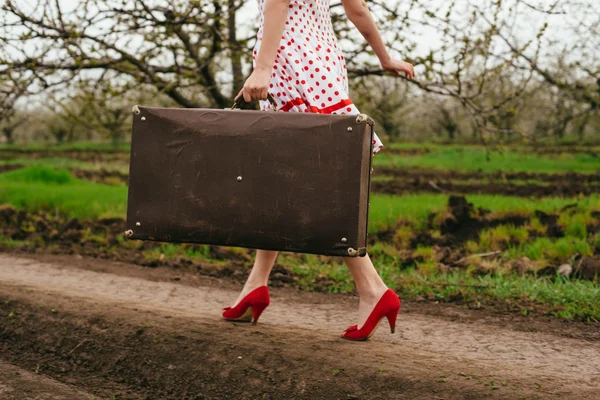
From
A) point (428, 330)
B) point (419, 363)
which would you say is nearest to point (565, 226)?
point (428, 330)

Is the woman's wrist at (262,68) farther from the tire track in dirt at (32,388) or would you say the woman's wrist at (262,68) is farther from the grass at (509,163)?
the grass at (509,163)

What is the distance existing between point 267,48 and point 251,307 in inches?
55.9

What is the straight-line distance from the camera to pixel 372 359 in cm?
315

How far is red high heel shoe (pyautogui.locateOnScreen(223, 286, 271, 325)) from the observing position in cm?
378

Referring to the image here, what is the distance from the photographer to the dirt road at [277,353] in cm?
294

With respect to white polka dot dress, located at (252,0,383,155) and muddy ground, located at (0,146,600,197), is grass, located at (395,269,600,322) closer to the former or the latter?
white polka dot dress, located at (252,0,383,155)

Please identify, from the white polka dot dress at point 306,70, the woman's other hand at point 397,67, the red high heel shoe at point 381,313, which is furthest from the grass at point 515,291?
the white polka dot dress at point 306,70

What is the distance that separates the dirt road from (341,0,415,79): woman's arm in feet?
4.30

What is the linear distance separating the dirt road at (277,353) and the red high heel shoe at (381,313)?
61 millimetres

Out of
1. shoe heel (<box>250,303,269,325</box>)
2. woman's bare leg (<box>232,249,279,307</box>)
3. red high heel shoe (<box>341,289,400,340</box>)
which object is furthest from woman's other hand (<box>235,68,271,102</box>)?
shoe heel (<box>250,303,269,325</box>)

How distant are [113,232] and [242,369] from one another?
5.02m

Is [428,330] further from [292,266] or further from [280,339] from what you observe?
[292,266]

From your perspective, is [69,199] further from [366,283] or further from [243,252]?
[366,283]

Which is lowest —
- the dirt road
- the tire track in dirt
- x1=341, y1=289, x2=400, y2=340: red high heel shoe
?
the tire track in dirt
